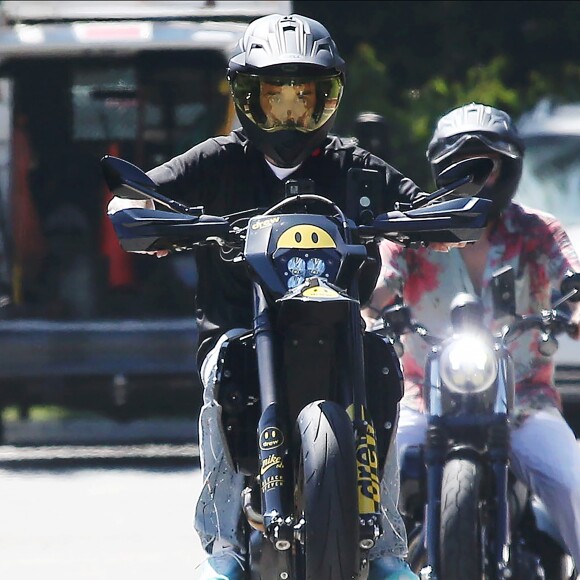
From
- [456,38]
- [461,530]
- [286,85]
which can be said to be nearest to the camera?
[286,85]

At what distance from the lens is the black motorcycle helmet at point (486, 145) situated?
6.42 meters

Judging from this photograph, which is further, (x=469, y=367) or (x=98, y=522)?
(x=98, y=522)

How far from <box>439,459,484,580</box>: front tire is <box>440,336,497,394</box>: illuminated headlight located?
0.30 m

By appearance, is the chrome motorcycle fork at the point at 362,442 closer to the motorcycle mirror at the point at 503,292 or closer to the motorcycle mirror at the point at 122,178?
the motorcycle mirror at the point at 122,178

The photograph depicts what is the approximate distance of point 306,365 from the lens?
4.90 m

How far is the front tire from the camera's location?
5.79 metres

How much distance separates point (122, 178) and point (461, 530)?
1.55m

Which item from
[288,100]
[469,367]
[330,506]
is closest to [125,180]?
[288,100]

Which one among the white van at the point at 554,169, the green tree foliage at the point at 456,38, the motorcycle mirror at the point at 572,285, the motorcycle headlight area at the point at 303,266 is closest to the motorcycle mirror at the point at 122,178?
the motorcycle headlight area at the point at 303,266

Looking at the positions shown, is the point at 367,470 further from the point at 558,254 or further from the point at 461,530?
the point at 558,254

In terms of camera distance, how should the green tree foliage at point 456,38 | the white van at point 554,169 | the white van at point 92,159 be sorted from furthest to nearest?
the green tree foliage at point 456,38, the white van at point 554,169, the white van at point 92,159

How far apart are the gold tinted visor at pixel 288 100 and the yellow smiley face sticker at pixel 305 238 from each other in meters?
0.41

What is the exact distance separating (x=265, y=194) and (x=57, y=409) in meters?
10.1

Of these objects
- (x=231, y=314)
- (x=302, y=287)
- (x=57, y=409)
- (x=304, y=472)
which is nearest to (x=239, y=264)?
(x=231, y=314)
